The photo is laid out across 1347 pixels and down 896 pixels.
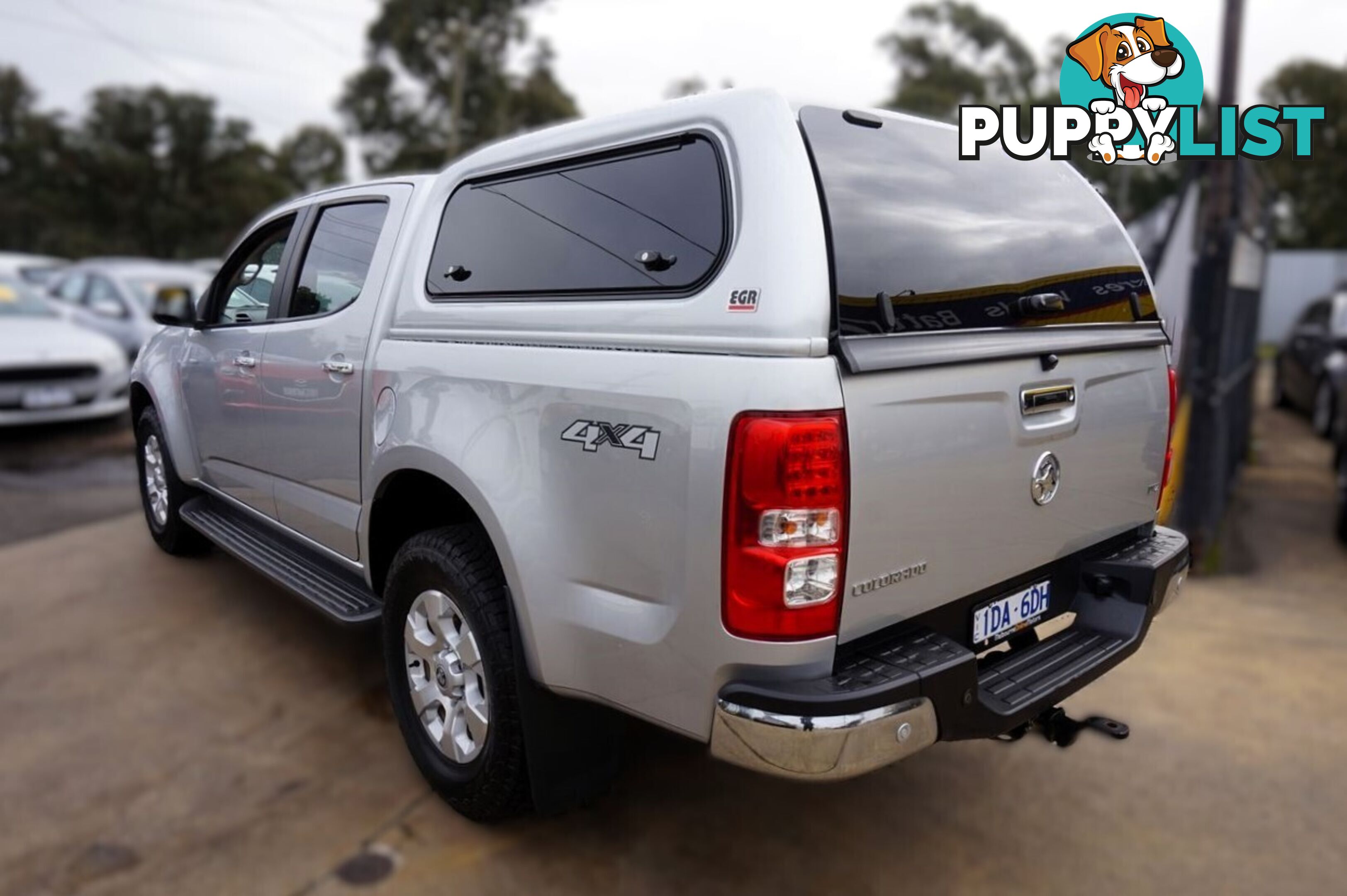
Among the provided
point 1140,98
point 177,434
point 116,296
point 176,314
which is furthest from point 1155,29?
point 116,296

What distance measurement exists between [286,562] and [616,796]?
67.0 inches

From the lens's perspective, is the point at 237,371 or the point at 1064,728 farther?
the point at 237,371

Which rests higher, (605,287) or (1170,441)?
(605,287)

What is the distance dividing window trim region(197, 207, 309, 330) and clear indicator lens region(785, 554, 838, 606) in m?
2.61

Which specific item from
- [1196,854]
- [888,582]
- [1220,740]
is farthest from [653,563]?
[1220,740]

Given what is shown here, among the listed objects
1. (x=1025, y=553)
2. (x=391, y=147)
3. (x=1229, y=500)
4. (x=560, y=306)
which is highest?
(x=391, y=147)

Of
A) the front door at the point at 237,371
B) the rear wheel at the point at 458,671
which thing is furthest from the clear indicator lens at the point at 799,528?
the front door at the point at 237,371

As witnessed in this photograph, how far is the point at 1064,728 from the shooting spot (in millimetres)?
2584

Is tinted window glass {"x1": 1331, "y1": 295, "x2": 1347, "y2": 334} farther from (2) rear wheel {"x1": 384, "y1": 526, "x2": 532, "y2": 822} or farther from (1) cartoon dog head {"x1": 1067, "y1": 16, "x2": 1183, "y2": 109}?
(2) rear wheel {"x1": 384, "y1": 526, "x2": 532, "y2": 822}

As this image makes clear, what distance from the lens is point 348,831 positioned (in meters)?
2.85

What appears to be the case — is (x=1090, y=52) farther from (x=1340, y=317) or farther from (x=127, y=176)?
(x=127, y=176)

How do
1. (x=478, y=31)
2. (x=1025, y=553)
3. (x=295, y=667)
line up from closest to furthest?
(x=1025, y=553) < (x=295, y=667) < (x=478, y=31)

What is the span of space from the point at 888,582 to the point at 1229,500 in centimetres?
657

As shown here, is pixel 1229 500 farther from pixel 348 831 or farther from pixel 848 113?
pixel 348 831
